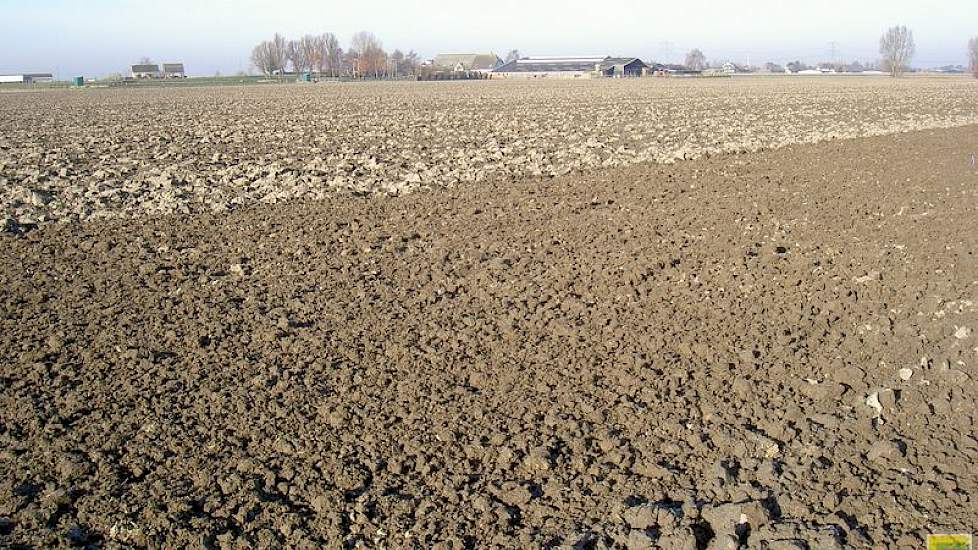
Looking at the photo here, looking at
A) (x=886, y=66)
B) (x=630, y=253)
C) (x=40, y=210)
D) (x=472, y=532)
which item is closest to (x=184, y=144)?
(x=40, y=210)

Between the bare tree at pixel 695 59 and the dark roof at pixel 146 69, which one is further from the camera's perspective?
A: the bare tree at pixel 695 59

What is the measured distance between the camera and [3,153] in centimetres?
1850

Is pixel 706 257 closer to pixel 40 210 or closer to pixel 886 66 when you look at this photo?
pixel 40 210

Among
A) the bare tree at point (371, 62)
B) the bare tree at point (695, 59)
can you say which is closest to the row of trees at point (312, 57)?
the bare tree at point (371, 62)

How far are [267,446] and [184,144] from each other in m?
17.0

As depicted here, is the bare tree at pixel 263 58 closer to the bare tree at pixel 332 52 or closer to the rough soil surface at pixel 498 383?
the bare tree at pixel 332 52

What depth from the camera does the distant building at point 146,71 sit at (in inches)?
4468

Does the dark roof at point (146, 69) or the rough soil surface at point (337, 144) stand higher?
the dark roof at point (146, 69)

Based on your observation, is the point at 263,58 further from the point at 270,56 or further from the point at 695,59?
the point at 695,59

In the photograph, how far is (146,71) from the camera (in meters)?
116

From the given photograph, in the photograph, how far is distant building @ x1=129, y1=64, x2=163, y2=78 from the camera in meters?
113

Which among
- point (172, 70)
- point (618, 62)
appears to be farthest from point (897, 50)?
point (172, 70)

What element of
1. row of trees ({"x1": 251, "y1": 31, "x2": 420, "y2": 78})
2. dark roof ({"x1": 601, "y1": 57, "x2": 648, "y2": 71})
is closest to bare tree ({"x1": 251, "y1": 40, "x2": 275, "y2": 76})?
row of trees ({"x1": 251, "y1": 31, "x2": 420, "y2": 78})

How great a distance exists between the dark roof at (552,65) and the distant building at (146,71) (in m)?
49.6
